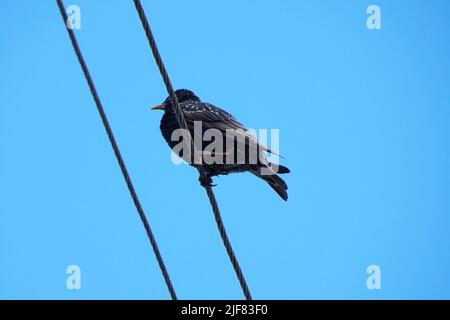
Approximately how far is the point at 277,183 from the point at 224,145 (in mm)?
692

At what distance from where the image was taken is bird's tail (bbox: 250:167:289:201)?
254 inches

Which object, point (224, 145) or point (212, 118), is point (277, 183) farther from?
point (212, 118)

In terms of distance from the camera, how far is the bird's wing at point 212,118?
271 inches

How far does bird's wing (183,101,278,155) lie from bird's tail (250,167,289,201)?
0.46m

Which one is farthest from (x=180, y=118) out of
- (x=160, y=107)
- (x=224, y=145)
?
(x=160, y=107)

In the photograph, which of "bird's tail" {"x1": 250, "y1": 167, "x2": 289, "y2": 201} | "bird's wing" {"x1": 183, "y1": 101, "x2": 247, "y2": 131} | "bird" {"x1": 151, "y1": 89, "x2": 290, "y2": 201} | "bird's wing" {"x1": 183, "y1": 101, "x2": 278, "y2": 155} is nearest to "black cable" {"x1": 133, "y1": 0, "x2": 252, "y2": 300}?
"bird" {"x1": 151, "y1": 89, "x2": 290, "y2": 201}

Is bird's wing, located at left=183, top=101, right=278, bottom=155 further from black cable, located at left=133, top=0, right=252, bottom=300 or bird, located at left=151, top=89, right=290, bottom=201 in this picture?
black cable, located at left=133, top=0, right=252, bottom=300

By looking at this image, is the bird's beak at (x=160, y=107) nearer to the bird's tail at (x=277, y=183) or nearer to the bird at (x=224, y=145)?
the bird at (x=224, y=145)
